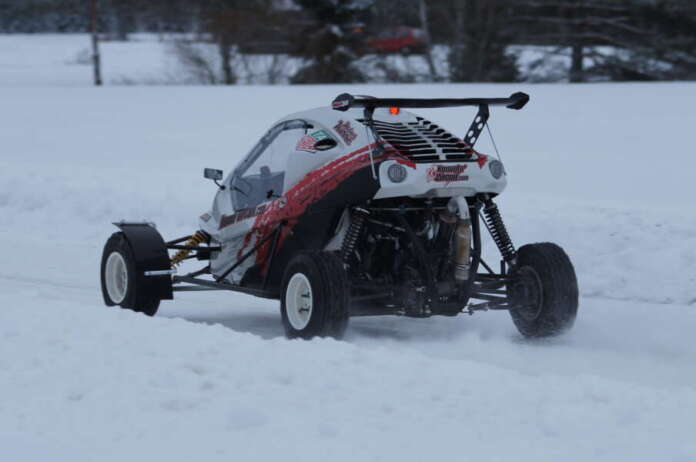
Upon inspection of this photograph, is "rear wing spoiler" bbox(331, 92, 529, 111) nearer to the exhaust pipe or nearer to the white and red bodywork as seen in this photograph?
the white and red bodywork

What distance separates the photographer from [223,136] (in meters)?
22.8

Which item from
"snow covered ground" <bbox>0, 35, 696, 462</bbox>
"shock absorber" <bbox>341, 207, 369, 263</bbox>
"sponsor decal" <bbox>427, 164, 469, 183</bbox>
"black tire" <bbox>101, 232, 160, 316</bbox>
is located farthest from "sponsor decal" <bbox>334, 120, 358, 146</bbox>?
"black tire" <bbox>101, 232, 160, 316</bbox>

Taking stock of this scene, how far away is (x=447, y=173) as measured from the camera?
7.47 meters

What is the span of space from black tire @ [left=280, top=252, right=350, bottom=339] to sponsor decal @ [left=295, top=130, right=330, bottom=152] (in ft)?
3.17

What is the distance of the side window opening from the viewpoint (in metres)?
8.35

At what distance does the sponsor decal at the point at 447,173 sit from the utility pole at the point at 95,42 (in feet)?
90.6

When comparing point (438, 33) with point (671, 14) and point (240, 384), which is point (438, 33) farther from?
point (240, 384)

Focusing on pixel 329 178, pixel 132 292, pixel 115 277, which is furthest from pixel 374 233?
pixel 115 277

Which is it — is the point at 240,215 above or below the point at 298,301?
above

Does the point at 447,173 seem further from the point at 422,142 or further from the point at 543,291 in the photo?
the point at 543,291

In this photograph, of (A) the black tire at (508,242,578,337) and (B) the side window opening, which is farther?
(B) the side window opening

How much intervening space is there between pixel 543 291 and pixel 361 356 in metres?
2.27

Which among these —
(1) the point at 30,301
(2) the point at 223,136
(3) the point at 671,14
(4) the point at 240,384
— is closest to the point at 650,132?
(2) the point at 223,136

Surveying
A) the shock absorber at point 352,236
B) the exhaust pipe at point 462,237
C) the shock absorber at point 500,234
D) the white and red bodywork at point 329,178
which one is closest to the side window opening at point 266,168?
the white and red bodywork at point 329,178
